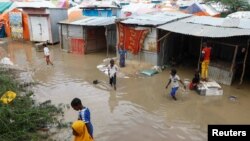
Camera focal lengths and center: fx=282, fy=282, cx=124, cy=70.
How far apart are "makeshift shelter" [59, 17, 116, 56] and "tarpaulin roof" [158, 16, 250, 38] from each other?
5317 mm

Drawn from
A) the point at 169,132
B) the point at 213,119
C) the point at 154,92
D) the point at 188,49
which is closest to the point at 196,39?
the point at 188,49

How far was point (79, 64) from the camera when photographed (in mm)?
15852

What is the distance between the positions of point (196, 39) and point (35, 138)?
11.8 meters

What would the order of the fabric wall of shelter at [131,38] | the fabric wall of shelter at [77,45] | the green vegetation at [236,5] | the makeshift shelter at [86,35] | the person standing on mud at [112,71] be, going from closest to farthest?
the person standing on mud at [112,71]
the fabric wall of shelter at [131,38]
the makeshift shelter at [86,35]
the fabric wall of shelter at [77,45]
the green vegetation at [236,5]

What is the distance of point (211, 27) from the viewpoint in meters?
12.5

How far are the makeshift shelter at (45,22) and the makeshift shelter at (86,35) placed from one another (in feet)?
7.68

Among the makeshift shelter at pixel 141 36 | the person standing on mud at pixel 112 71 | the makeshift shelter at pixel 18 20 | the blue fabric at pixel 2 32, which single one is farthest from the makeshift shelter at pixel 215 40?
the blue fabric at pixel 2 32

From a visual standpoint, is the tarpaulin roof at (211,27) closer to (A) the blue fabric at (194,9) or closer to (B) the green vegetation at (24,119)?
(B) the green vegetation at (24,119)

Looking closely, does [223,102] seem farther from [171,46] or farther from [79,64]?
[79,64]

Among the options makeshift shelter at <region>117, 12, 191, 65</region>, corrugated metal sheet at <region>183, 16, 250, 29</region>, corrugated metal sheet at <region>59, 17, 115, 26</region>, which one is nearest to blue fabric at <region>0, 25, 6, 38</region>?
corrugated metal sheet at <region>59, 17, 115, 26</region>

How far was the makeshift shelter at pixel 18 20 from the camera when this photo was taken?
23000 mm

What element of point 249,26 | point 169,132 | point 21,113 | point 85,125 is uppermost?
point 249,26

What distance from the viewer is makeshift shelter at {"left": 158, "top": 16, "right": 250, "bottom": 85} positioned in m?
11.6

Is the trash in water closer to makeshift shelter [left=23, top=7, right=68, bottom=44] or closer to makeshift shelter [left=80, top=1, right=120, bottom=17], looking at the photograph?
makeshift shelter [left=23, top=7, right=68, bottom=44]
